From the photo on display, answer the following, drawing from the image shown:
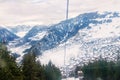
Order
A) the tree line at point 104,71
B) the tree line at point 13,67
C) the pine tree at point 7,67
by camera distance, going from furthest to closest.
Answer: the tree line at point 104,71 → the tree line at point 13,67 → the pine tree at point 7,67

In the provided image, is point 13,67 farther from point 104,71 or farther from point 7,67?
point 104,71

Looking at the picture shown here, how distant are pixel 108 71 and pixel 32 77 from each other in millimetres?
26903

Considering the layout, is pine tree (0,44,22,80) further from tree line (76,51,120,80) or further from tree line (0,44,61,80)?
tree line (76,51,120,80)

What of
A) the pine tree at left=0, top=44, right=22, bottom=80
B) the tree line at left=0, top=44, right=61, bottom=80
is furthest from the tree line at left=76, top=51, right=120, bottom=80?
the pine tree at left=0, top=44, right=22, bottom=80

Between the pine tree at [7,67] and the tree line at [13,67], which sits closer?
the pine tree at [7,67]

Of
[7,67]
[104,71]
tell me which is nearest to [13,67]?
[7,67]

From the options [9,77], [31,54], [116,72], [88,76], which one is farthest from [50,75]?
[9,77]

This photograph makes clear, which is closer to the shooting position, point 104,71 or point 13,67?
point 13,67

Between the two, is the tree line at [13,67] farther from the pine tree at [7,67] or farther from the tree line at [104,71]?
the tree line at [104,71]

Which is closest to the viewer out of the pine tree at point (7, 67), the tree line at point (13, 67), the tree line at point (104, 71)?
the pine tree at point (7, 67)

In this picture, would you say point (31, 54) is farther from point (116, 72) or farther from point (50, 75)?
point (50, 75)

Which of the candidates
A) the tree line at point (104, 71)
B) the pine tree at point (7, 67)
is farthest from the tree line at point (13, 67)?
the tree line at point (104, 71)

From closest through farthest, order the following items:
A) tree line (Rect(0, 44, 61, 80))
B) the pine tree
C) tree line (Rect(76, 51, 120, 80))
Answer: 1. the pine tree
2. tree line (Rect(0, 44, 61, 80))
3. tree line (Rect(76, 51, 120, 80))

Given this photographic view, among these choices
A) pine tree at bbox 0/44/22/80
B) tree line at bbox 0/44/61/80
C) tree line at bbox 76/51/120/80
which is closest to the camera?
pine tree at bbox 0/44/22/80
